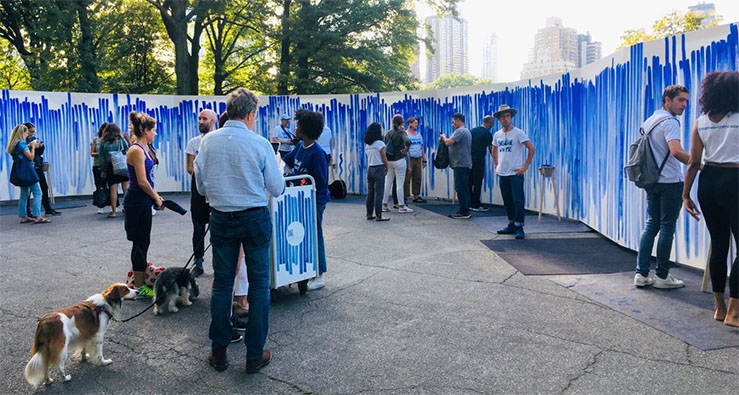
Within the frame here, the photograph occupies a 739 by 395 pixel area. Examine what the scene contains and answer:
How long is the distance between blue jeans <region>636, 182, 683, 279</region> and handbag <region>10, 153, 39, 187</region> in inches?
382

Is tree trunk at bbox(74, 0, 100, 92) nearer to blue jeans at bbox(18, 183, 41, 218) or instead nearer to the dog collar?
blue jeans at bbox(18, 183, 41, 218)

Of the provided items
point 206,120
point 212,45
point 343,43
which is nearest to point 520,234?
point 206,120

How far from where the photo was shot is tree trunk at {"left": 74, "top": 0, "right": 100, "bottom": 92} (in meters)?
21.3

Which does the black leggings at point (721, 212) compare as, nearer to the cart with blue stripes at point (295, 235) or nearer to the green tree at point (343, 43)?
the cart with blue stripes at point (295, 235)

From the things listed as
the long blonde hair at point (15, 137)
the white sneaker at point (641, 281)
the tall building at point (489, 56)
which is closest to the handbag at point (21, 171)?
the long blonde hair at point (15, 137)

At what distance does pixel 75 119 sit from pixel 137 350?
40.0 feet

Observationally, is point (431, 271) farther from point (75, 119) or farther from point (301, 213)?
point (75, 119)

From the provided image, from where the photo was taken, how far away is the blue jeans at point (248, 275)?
12.1 feet

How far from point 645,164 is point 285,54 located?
70.4 ft

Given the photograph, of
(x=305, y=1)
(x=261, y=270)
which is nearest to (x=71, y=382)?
(x=261, y=270)

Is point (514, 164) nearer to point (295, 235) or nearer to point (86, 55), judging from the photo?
point (295, 235)

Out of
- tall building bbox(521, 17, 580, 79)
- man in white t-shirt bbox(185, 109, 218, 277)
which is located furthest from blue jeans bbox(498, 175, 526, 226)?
tall building bbox(521, 17, 580, 79)

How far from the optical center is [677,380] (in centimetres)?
348

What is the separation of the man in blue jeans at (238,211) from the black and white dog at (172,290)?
1.33m
